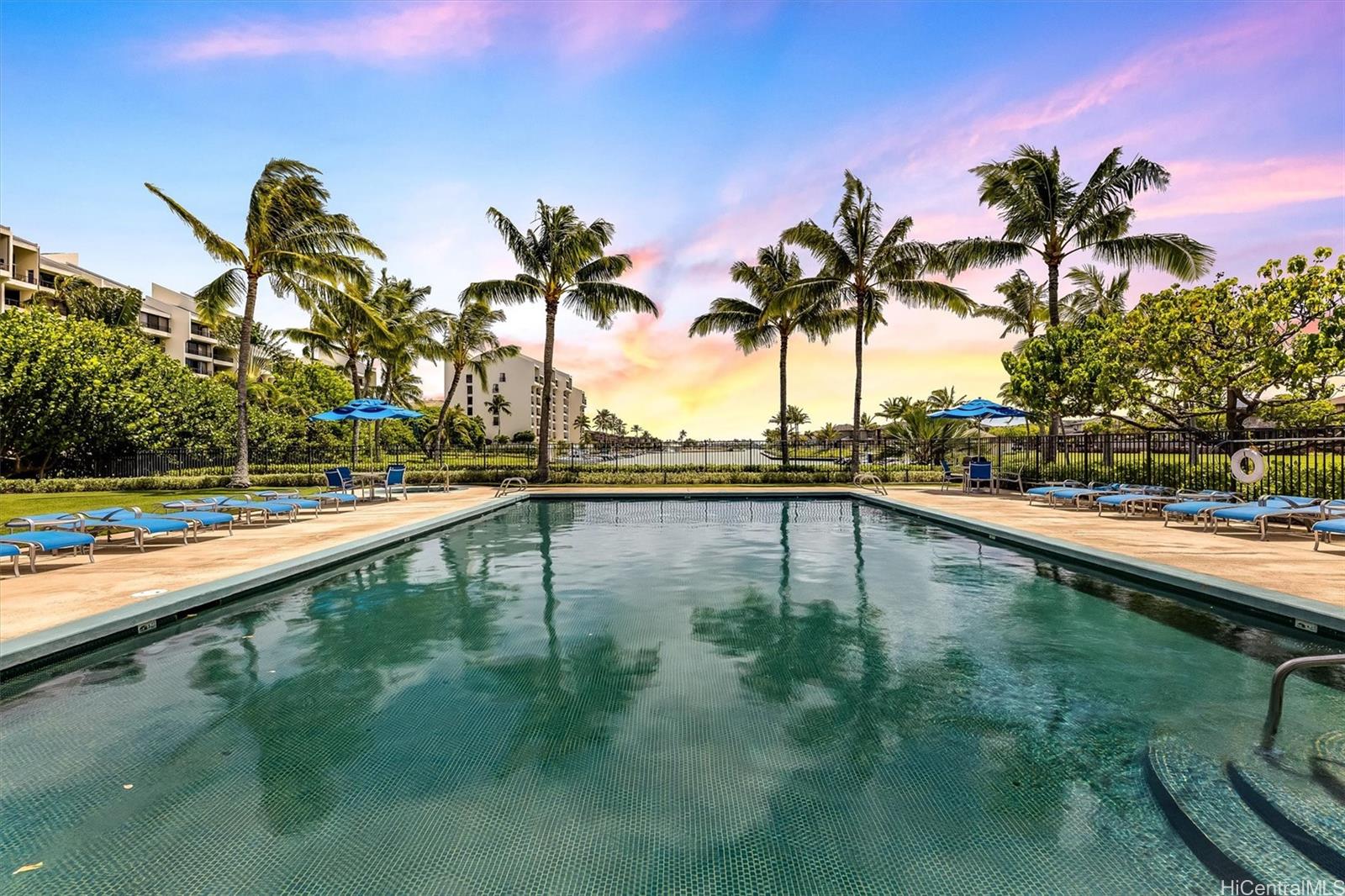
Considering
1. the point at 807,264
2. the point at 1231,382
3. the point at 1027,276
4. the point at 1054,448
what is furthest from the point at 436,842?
the point at 1027,276

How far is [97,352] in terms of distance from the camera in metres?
21.0

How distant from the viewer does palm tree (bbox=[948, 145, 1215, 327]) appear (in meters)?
17.0

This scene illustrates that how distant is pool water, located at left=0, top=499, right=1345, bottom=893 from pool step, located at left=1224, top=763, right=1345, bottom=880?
35cm

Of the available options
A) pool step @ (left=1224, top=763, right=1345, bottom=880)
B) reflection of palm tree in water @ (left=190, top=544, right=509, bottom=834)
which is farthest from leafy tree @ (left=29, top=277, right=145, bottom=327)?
pool step @ (left=1224, top=763, right=1345, bottom=880)

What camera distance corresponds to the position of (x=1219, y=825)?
7.89 ft

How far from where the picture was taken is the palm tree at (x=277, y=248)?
17.2 metres

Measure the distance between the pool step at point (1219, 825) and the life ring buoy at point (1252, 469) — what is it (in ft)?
34.3

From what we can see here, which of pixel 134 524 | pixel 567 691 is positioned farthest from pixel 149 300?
pixel 567 691

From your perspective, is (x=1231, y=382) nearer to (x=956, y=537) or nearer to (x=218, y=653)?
(x=956, y=537)

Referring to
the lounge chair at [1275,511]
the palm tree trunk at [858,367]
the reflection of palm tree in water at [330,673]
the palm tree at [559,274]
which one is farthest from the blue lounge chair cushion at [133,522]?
the palm tree trunk at [858,367]

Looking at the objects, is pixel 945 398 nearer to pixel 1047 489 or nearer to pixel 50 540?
pixel 1047 489

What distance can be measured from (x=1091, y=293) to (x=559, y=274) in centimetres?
2451

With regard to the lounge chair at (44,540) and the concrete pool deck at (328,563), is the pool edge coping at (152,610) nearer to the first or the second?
A: the concrete pool deck at (328,563)

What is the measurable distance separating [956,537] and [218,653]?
34.5ft
